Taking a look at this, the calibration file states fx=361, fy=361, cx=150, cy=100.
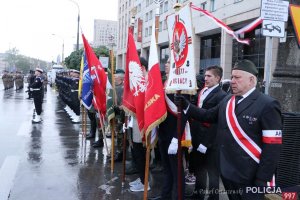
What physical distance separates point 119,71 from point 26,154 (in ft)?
8.56

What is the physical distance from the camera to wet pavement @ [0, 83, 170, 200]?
522 centimetres

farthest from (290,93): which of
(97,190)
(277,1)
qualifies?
(97,190)

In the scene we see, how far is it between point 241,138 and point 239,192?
0.49 m

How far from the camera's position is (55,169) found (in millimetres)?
6457

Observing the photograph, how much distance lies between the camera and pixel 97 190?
5.36 metres

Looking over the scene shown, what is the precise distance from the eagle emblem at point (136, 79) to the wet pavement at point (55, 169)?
1548mm

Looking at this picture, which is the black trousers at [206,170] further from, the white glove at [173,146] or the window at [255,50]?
the window at [255,50]

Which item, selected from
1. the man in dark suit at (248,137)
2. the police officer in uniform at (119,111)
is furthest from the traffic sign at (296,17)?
the police officer in uniform at (119,111)

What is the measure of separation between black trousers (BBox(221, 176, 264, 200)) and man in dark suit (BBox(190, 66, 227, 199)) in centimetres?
133

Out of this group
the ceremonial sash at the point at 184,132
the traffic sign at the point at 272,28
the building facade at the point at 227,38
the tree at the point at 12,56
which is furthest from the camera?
the tree at the point at 12,56

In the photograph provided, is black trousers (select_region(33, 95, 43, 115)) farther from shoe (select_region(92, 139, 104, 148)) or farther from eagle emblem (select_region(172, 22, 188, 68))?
eagle emblem (select_region(172, 22, 188, 68))

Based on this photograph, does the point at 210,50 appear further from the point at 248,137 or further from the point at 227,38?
the point at 248,137

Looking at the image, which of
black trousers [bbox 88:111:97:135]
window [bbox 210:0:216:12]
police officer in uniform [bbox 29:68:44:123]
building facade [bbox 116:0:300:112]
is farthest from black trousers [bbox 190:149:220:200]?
window [bbox 210:0:216:12]

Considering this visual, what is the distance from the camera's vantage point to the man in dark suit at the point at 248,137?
2.97 m
